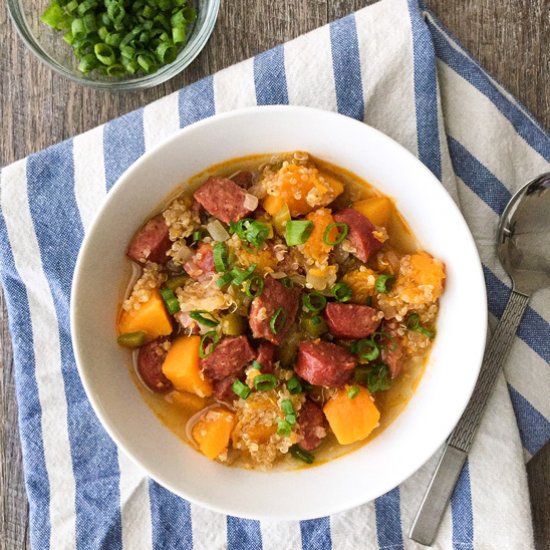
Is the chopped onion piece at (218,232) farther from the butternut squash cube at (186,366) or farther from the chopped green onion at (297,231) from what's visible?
the butternut squash cube at (186,366)

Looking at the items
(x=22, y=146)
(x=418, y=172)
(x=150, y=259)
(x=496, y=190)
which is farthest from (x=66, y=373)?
(x=496, y=190)

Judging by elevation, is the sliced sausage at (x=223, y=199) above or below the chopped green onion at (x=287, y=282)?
above

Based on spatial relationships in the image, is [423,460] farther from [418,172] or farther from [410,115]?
[410,115]

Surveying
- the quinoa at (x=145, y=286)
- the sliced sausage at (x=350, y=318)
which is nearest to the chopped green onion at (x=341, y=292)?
the sliced sausage at (x=350, y=318)

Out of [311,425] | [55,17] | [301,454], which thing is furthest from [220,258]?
[55,17]

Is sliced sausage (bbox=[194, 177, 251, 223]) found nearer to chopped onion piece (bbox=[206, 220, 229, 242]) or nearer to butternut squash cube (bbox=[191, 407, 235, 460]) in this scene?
chopped onion piece (bbox=[206, 220, 229, 242])

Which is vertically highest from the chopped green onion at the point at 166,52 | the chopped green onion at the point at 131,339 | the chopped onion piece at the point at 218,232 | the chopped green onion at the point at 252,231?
the chopped green onion at the point at 166,52
